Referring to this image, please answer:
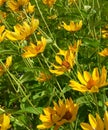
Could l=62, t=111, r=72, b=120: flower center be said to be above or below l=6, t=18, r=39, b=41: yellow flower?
below

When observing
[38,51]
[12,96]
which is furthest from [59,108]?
[12,96]

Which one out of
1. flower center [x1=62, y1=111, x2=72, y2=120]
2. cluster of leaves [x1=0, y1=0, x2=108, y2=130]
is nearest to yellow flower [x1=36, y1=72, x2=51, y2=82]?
cluster of leaves [x1=0, y1=0, x2=108, y2=130]

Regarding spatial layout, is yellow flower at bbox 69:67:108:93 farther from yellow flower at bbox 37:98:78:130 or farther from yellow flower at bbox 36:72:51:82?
yellow flower at bbox 36:72:51:82

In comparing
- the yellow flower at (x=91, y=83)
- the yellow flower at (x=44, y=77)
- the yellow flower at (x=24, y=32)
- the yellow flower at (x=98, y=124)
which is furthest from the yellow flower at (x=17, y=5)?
the yellow flower at (x=98, y=124)

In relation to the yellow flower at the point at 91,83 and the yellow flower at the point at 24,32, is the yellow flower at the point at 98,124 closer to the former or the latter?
the yellow flower at the point at 91,83

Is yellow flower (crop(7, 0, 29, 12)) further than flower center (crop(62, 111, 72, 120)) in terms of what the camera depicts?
Yes

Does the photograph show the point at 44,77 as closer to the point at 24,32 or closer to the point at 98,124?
the point at 24,32

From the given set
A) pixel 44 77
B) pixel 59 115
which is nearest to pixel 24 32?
pixel 44 77

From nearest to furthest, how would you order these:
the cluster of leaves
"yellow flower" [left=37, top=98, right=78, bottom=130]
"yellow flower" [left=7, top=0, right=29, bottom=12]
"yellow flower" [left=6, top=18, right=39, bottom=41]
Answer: "yellow flower" [left=37, top=98, right=78, bottom=130] → the cluster of leaves → "yellow flower" [left=6, top=18, right=39, bottom=41] → "yellow flower" [left=7, top=0, right=29, bottom=12]

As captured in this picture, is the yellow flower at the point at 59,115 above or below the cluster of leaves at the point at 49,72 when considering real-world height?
above

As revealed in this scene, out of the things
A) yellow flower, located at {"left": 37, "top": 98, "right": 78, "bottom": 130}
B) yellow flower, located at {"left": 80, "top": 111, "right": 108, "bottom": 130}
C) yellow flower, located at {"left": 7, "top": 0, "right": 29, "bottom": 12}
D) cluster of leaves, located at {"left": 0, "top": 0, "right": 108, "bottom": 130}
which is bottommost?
cluster of leaves, located at {"left": 0, "top": 0, "right": 108, "bottom": 130}

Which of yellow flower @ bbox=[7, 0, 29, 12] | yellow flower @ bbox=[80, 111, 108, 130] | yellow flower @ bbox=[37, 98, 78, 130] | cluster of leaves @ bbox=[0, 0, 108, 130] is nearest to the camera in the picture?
yellow flower @ bbox=[80, 111, 108, 130]

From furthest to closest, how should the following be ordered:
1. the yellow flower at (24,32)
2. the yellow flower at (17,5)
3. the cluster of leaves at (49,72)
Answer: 1. the yellow flower at (17,5)
2. the yellow flower at (24,32)
3. the cluster of leaves at (49,72)

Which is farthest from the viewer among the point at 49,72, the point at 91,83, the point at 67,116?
the point at 49,72
